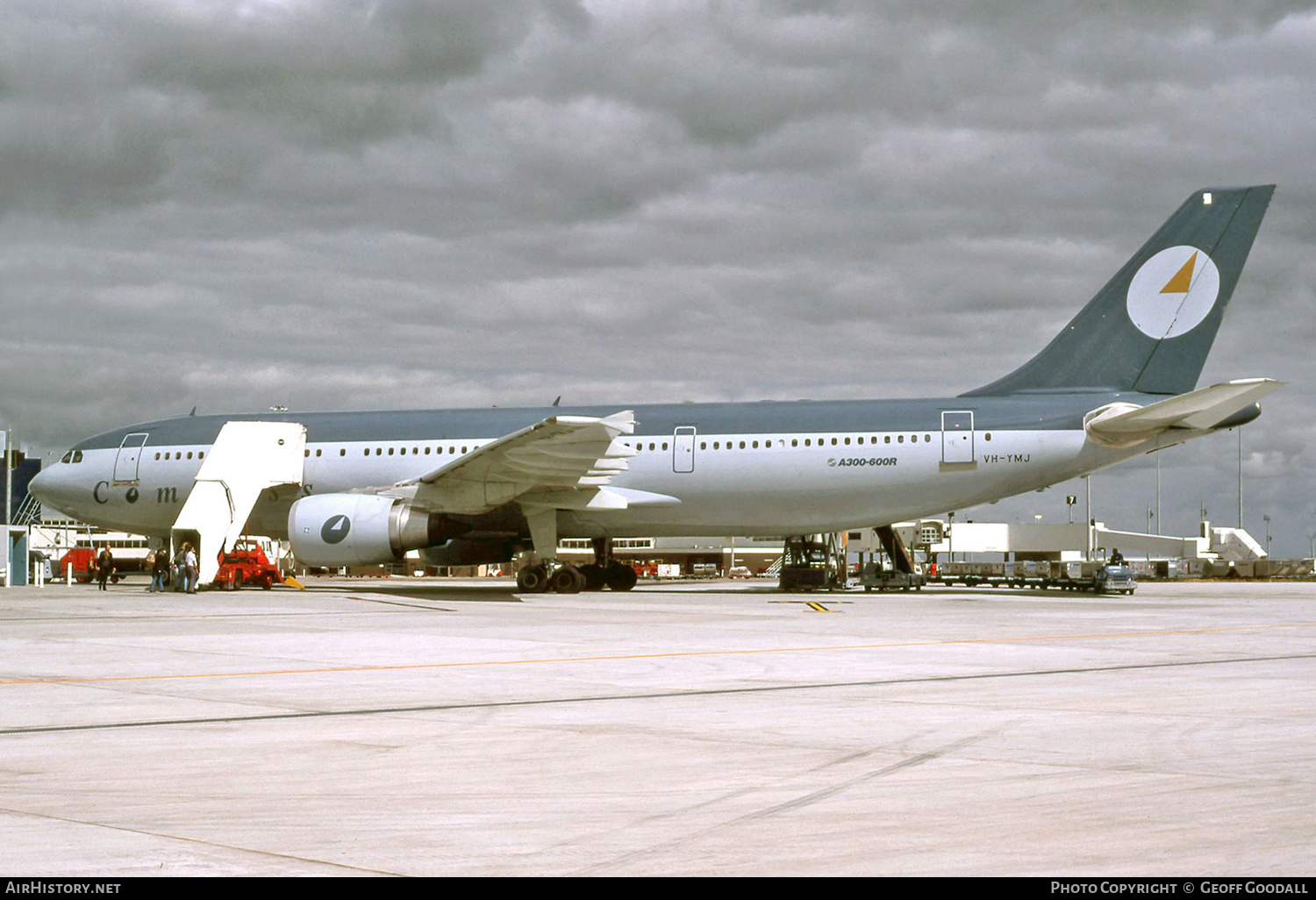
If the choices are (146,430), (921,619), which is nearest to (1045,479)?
(921,619)

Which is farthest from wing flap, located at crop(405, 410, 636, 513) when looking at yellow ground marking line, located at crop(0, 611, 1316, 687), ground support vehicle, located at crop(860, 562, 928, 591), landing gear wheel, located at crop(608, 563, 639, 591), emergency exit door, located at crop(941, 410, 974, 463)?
yellow ground marking line, located at crop(0, 611, 1316, 687)

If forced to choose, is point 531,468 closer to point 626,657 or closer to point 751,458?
point 751,458

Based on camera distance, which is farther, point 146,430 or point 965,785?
point 146,430

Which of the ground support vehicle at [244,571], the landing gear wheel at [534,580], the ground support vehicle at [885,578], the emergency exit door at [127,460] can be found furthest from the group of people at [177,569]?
the ground support vehicle at [885,578]

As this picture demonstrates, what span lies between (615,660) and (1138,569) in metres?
62.8

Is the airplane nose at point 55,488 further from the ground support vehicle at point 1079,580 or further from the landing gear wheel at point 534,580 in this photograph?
the ground support vehicle at point 1079,580

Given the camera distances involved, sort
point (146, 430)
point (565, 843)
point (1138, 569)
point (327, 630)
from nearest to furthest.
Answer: point (565, 843)
point (327, 630)
point (146, 430)
point (1138, 569)

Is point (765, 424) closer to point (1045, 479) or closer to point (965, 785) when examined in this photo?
point (1045, 479)

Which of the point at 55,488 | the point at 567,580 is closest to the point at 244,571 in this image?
the point at 55,488

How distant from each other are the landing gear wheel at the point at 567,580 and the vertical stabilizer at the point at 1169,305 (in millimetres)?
12078

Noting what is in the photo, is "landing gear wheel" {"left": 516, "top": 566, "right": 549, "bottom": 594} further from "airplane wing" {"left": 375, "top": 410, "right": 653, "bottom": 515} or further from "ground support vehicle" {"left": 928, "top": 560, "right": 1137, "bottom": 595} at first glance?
"ground support vehicle" {"left": 928, "top": 560, "right": 1137, "bottom": 595}

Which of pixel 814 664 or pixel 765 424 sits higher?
pixel 765 424

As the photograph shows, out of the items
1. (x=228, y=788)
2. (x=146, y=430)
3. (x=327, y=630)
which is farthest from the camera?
(x=146, y=430)

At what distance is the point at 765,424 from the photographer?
30266 mm
